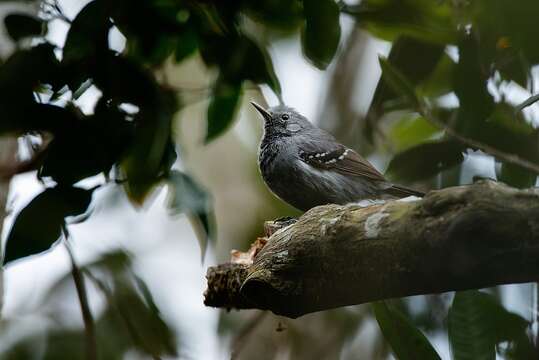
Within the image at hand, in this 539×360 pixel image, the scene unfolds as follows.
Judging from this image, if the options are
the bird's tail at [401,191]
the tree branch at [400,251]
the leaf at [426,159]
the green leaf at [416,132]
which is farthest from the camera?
the green leaf at [416,132]

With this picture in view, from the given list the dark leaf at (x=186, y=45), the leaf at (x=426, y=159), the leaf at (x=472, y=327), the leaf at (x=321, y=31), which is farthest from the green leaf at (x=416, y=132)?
the leaf at (x=472, y=327)

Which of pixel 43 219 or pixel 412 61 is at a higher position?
pixel 412 61

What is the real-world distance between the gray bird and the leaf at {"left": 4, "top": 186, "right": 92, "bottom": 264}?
1739 mm

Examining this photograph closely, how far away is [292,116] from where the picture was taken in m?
5.93

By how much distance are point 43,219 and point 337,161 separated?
2382 millimetres

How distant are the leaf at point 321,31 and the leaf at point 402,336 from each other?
1.28 meters

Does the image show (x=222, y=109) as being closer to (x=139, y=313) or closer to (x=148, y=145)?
(x=148, y=145)

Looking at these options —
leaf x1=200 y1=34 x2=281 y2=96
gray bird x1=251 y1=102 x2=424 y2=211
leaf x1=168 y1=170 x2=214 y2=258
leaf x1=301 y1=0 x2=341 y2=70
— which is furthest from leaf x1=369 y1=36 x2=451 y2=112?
leaf x1=168 y1=170 x2=214 y2=258

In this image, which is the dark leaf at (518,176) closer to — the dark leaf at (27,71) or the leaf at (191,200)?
the leaf at (191,200)

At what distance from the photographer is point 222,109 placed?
411cm

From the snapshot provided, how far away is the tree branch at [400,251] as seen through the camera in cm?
216

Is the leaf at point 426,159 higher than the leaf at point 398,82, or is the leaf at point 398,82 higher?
the leaf at point 398,82

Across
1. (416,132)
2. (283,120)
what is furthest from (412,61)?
(283,120)

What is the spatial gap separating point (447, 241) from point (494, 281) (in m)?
0.19
